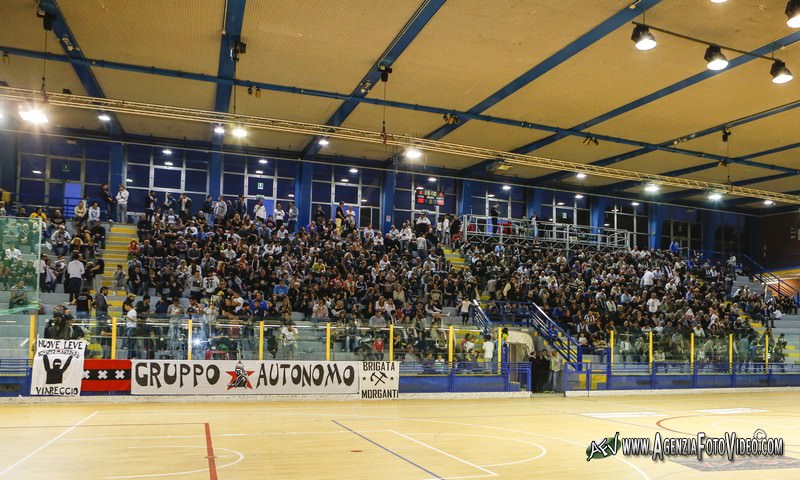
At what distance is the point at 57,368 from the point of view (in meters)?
17.3

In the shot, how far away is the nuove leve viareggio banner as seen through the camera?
18.0m

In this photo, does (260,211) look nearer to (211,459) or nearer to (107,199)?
(107,199)

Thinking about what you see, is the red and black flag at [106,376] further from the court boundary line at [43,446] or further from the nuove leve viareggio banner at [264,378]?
the court boundary line at [43,446]

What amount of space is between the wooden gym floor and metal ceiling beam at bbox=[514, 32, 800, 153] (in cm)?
929

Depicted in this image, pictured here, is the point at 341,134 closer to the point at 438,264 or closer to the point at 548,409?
the point at 438,264

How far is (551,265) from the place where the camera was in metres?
31.0

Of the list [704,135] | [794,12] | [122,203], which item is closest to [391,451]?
[794,12]

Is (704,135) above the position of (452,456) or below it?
above

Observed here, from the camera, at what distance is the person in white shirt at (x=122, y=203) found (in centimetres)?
2856

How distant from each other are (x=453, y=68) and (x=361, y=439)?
39.0ft

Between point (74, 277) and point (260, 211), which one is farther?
point (260, 211)

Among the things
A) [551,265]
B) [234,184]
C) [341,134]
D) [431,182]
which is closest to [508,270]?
[551,265]

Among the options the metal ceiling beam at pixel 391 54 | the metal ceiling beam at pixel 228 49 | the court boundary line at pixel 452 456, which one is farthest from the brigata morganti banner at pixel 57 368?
the metal ceiling beam at pixel 391 54

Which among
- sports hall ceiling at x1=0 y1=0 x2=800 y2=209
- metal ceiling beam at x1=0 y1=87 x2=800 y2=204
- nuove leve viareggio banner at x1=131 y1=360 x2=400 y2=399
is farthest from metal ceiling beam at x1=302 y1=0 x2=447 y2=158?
nuove leve viareggio banner at x1=131 y1=360 x2=400 y2=399
